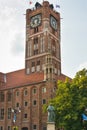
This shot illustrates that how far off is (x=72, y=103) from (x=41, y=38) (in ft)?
114

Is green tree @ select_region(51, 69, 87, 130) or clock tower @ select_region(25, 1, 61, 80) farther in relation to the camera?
clock tower @ select_region(25, 1, 61, 80)

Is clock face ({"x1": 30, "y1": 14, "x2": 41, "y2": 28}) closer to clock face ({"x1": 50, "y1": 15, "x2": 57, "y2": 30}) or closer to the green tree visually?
clock face ({"x1": 50, "y1": 15, "x2": 57, "y2": 30})

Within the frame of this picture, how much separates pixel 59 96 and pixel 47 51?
2789 centimetres

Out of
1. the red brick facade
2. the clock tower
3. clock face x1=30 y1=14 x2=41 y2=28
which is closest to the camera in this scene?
the red brick facade

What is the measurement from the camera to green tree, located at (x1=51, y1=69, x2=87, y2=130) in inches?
1779

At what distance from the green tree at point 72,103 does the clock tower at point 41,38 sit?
25.1 metres

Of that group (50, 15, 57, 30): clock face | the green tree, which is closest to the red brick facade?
(50, 15, 57, 30): clock face

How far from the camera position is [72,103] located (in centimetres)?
4603

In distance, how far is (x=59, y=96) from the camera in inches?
1914

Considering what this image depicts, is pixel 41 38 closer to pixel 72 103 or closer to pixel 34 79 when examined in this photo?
pixel 34 79

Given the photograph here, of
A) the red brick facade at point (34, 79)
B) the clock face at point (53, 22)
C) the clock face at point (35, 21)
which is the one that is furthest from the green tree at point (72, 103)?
the clock face at point (53, 22)

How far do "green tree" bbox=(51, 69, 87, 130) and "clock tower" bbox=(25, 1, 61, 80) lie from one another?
2507 centimetres

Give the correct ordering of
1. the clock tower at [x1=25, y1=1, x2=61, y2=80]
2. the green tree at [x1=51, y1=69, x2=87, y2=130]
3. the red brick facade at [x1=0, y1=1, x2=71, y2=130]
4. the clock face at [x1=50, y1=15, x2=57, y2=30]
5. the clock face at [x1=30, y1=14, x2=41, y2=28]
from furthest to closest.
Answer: the clock face at [x1=50, y1=15, x2=57, y2=30]
the clock face at [x1=30, y1=14, x2=41, y2=28]
the clock tower at [x1=25, y1=1, x2=61, y2=80]
the red brick facade at [x1=0, y1=1, x2=71, y2=130]
the green tree at [x1=51, y1=69, x2=87, y2=130]

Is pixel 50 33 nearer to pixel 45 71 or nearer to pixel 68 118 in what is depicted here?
pixel 45 71
